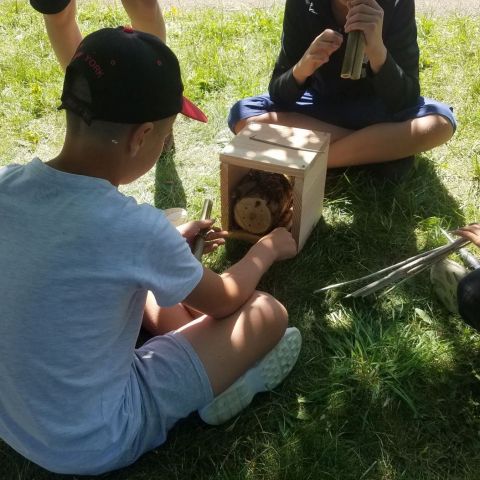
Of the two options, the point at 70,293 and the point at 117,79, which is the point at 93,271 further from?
the point at 117,79

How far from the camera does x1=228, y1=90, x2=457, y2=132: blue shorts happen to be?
94.2 inches

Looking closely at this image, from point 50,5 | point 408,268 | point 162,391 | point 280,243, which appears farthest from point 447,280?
point 50,5

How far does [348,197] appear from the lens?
2.42m

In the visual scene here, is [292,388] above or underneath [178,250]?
underneath

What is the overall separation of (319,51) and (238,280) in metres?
0.98

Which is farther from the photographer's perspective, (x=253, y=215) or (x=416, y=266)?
(x=253, y=215)

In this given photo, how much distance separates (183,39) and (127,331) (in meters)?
2.70

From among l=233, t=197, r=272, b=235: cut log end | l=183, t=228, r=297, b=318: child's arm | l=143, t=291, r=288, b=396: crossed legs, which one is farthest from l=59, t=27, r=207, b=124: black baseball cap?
l=233, t=197, r=272, b=235: cut log end

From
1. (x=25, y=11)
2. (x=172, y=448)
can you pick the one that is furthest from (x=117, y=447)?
(x=25, y=11)

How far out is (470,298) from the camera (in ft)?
5.42

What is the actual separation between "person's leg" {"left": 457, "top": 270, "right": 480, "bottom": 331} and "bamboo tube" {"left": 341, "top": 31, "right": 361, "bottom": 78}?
0.76 meters

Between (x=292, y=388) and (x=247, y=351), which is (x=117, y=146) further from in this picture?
(x=292, y=388)

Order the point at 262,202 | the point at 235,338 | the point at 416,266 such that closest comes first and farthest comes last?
the point at 235,338 → the point at 416,266 → the point at 262,202

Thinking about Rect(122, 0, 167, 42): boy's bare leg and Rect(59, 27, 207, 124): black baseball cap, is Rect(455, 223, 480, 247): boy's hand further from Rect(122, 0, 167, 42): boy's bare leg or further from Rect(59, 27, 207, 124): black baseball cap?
Rect(122, 0, 167, 42): boy's bare leg
